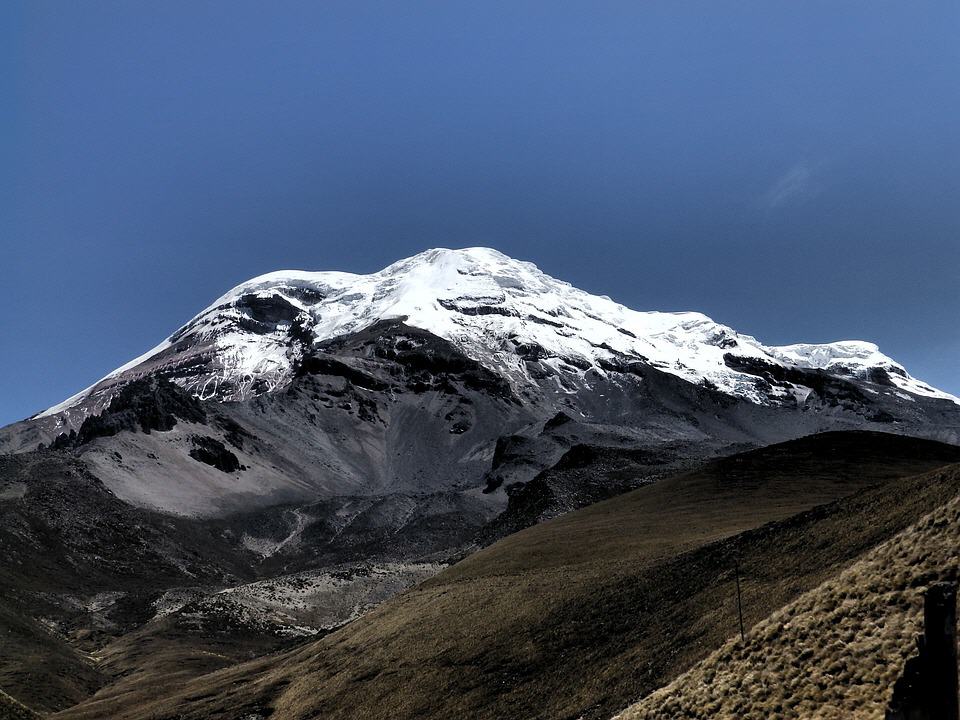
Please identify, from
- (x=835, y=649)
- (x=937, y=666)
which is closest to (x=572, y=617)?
(x=835, y=649)

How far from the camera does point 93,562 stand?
16300 centimetres

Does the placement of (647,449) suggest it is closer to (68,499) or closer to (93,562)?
(93,562)

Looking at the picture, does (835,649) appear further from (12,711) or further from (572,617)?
(12,711)

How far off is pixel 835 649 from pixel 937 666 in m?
9.59

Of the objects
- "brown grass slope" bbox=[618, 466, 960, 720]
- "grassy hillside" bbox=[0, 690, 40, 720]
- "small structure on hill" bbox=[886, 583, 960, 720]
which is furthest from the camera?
"grassy hillside" bbox=[0, 690, 40, 720]

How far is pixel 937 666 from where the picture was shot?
1164cm

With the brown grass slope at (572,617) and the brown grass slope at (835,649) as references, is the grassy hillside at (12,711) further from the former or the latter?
the brown grass slope at (835,649)

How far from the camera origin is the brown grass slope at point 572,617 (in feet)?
113

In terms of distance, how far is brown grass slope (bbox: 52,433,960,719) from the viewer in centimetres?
3434

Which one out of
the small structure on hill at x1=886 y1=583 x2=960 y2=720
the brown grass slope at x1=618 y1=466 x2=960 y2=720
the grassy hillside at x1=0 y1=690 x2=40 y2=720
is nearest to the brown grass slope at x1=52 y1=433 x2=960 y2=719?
the brown grass slope at x1=618 y1=466 x2=960 y2=720

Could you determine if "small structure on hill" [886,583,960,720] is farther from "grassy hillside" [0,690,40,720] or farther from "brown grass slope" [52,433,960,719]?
"grassy hillside" [0,690,40,720]

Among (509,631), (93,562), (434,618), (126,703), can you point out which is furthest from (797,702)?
(93,562)

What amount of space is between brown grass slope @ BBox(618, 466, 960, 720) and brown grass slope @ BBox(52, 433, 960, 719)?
7.97 metres

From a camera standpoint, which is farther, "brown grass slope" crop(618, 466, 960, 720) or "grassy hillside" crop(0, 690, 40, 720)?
"grassy hillside" crop(0, 690, 40, 720)
